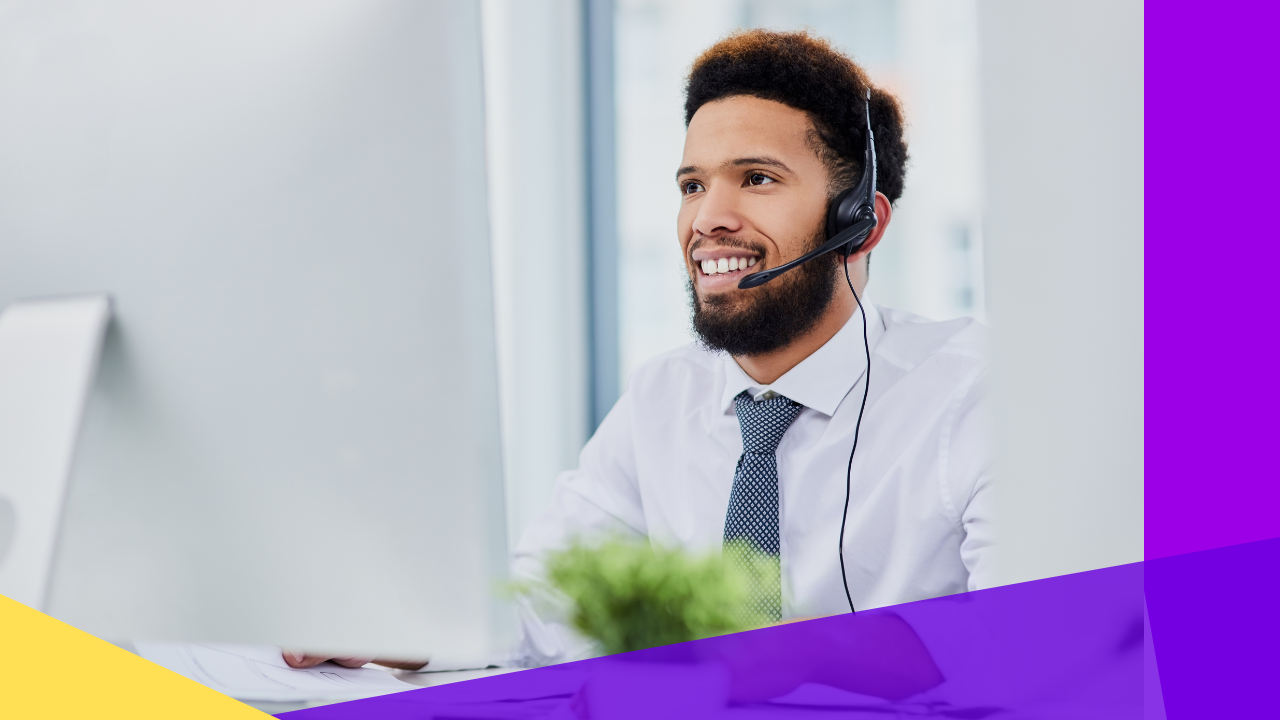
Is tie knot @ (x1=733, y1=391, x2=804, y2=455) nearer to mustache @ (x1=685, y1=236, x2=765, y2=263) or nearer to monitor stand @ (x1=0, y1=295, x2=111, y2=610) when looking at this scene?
mustache @ (x1=685, y1=236, x2=765, y2=263)

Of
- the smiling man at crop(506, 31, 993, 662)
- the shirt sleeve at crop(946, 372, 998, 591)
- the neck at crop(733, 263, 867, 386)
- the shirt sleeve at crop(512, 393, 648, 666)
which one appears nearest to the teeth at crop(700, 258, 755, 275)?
the smiling man at crop(506, 31, 993, 662)

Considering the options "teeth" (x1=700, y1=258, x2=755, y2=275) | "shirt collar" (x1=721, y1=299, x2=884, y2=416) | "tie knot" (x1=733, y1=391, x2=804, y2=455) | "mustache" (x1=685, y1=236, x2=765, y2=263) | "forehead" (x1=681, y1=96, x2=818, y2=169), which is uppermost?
"forehead" (x1=681, y1=96, x2=818, y2=169)

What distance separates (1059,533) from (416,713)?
0.51 meters

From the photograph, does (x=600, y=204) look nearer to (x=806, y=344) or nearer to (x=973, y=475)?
(x=806, y=344)

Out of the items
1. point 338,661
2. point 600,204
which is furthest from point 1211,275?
point 600,204

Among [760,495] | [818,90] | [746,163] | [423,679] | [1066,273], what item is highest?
[818,90]

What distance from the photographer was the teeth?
123 cm

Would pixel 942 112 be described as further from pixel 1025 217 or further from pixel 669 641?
pixel 669 641

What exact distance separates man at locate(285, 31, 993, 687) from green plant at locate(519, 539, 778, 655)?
333mm

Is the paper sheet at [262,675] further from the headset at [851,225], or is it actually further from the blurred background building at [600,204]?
the blurred background building at [600,204]

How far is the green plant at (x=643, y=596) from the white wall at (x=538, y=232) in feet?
3.30

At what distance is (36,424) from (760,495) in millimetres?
758

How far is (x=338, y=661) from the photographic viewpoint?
770 millimetres

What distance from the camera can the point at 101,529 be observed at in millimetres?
662
